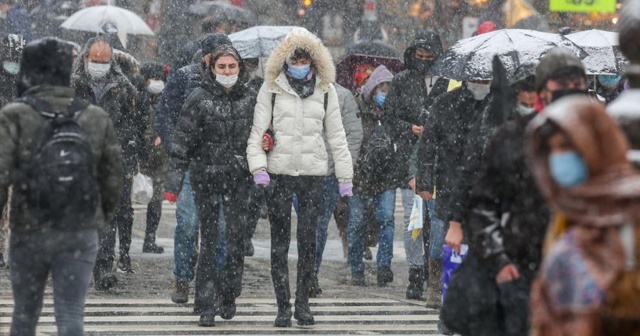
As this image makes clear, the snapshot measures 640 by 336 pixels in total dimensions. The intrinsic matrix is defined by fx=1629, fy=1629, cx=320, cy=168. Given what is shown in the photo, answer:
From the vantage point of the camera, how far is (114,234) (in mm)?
12672

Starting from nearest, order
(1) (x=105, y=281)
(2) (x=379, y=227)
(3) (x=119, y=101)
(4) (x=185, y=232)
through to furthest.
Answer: (4) (x=185, y=232), (1) (x=105, y=281), (3) (x=119, y=101), (2) (x=379, y=227)

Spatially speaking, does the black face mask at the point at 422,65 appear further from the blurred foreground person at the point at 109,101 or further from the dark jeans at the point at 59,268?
the dark jeans at the point at 59,268

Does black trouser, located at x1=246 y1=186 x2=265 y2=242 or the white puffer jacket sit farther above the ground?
the white puffer jacket

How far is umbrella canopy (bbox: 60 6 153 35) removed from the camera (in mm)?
22547

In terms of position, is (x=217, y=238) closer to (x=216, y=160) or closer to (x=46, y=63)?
(x=216, y=160)

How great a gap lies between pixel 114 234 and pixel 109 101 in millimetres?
1035

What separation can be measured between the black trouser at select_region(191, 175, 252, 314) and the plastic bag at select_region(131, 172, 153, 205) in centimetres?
232

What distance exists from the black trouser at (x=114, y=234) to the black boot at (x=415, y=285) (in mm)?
A: 2320

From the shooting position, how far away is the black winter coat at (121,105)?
40.7ft

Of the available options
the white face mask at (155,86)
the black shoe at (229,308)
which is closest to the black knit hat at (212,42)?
the black shoe at (229,308)

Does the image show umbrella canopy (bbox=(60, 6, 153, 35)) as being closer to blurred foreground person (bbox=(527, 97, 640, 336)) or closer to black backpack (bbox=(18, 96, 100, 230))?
black backpack (bbox=(18, 96, 100, 230))

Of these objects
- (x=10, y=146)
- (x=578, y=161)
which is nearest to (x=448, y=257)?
(x=10, y=146)

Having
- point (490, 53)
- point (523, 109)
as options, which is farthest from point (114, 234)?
point (523, 109)

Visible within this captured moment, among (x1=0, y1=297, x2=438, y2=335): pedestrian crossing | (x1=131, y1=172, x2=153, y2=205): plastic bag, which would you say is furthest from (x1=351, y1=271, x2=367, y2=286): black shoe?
(x1=131, y1=172, x2=153, y2=205): plastic bag
